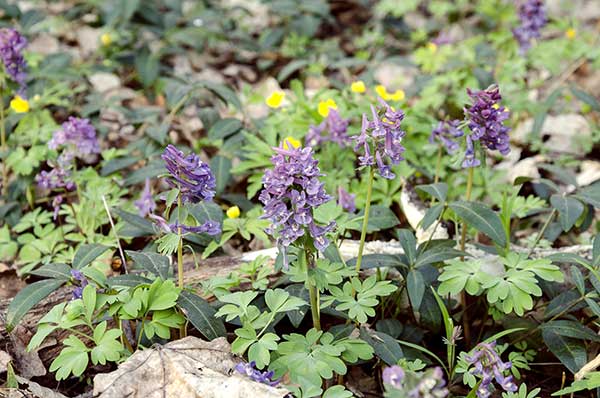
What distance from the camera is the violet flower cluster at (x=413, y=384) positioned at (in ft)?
5.23

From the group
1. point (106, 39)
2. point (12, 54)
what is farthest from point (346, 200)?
point (106, 39)

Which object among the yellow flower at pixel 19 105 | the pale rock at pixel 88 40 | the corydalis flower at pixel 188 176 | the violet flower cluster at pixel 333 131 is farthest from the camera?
the pale rock at pixel 88 40

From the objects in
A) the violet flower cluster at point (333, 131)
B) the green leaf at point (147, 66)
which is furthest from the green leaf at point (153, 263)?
the green leaf at point (147, 66)

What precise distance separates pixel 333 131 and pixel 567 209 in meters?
1.33

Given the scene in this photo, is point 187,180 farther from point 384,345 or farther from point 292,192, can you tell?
point 384,345

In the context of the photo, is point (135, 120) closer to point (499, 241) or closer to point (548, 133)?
point (499, 241)

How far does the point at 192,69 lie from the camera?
547 cm

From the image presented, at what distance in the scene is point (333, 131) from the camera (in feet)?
11.7

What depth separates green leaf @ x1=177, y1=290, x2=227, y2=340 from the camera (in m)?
2.28

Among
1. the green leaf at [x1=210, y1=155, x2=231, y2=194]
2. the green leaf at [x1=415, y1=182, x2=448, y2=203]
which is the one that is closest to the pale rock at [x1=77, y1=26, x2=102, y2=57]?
the green leaf at [x1=210, y1=155, x2=231, y2=194]

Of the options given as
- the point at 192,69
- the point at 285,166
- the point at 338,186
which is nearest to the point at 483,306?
the point at 338,186

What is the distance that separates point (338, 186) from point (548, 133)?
1.98 meters

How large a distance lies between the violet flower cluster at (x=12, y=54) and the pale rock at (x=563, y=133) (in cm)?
323

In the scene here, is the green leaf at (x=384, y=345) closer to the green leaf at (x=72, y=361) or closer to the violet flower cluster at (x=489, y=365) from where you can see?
the violet flower cluster at (x=489, y=365)
